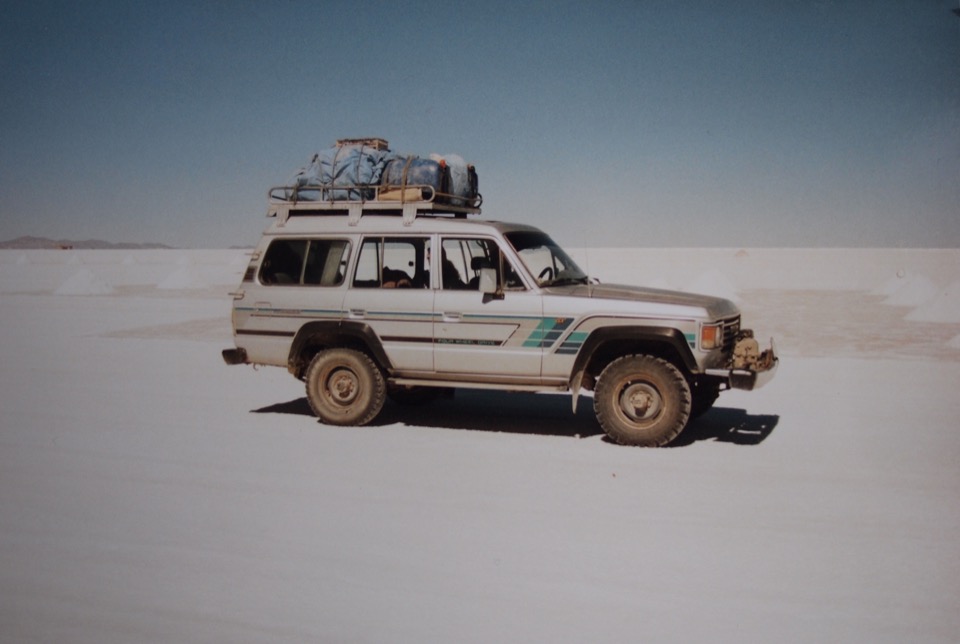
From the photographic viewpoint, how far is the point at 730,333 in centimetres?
803

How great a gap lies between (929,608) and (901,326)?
55.7 feet

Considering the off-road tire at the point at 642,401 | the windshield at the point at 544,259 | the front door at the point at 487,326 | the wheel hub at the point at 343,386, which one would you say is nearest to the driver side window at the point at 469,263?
the front door at the point at 487,326

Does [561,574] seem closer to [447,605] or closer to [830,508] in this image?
[447,605]

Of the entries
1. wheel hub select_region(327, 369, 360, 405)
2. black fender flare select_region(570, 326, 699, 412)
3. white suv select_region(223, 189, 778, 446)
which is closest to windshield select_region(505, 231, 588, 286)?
white suv select_region(223, 189, 778, 446)

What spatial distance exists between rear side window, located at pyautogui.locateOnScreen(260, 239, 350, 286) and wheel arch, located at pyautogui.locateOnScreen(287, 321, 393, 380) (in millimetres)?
519

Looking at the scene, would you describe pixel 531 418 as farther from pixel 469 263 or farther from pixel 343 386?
pixel 343 386

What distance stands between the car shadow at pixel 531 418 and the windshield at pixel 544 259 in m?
1.66

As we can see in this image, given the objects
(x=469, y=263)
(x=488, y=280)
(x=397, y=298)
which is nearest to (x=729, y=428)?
(x=488, y=280)

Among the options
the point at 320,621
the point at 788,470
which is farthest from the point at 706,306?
the point at 320,621

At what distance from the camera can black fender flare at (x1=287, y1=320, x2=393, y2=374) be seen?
28.2 ft

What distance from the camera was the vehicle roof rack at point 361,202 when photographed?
8.64 m

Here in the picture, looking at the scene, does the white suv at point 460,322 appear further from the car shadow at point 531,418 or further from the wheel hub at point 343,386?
the car shadow at point 531,418

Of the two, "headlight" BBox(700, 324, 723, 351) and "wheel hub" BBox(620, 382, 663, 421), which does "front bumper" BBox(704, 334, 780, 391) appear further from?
"wheel hub" BBox(620, 382, 663, 421)

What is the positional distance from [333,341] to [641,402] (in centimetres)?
350
